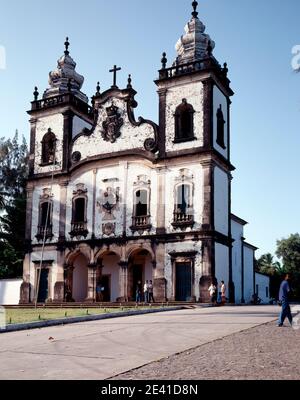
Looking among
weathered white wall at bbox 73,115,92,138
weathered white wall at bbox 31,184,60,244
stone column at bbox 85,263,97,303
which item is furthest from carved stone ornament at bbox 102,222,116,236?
weathered white wall at bbox 73,115,92,138

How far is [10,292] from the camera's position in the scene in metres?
37.5

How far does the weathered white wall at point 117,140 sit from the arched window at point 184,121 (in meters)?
1.90

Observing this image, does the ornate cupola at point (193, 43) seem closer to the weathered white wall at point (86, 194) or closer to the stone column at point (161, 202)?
the stone column at point (161, 202)

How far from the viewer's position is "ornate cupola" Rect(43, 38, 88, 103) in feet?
131

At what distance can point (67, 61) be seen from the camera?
134ft

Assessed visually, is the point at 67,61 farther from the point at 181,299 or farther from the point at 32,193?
the point at 181,299

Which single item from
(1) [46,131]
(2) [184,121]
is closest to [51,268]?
(1) [46,131]

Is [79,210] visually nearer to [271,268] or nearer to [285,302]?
[285,302]

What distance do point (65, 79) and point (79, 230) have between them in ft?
39.6

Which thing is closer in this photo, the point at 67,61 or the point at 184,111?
the point at 184,111
